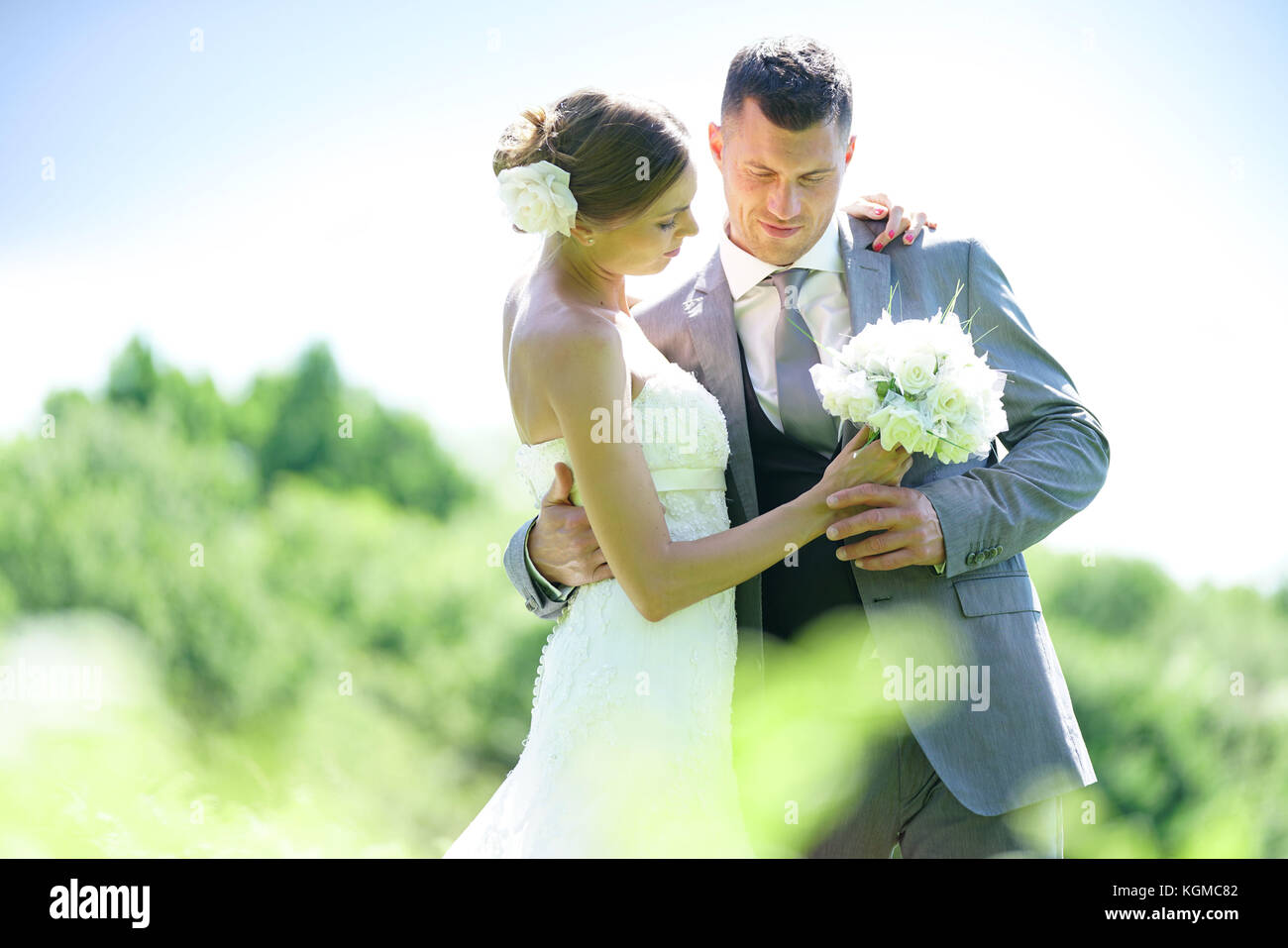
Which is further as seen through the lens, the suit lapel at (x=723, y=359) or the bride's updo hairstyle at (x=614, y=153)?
the suit lapel at (x=723, y=359)

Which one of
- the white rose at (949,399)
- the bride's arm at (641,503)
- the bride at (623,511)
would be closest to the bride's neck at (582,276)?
the bride at (623,511)

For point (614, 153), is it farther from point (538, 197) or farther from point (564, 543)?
point (564, 543)

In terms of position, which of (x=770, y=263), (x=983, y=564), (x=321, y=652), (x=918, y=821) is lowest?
(x=321, y=652)

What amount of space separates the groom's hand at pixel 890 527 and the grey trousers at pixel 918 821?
380mm

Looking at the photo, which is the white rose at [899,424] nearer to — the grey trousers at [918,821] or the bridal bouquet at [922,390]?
the bridal bouquet at [922,390]

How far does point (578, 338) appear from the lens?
2.95 metres

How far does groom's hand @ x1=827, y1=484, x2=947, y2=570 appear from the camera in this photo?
9.81ft

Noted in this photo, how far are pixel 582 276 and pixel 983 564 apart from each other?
142 cm

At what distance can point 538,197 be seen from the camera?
3.08m

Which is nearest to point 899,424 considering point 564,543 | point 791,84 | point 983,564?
point 983,564

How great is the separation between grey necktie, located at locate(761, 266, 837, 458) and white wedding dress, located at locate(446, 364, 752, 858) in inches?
11.1

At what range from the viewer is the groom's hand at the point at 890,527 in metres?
2.99
